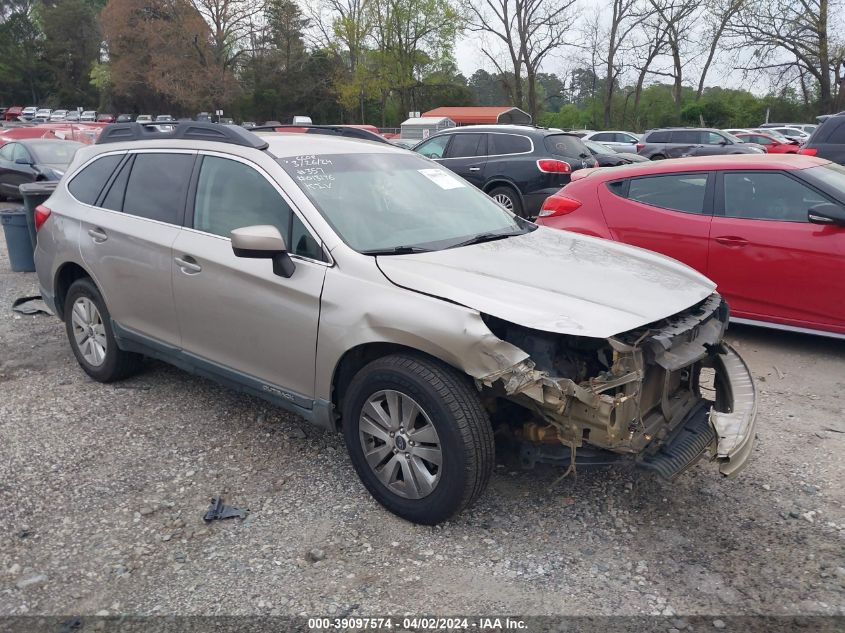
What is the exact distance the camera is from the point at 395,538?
330 cm

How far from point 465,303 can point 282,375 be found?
117cm

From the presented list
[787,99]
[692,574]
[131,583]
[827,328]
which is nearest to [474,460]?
[692,574]

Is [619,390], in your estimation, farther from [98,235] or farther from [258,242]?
[98,235]

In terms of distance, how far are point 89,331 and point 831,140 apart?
11633 millimetres

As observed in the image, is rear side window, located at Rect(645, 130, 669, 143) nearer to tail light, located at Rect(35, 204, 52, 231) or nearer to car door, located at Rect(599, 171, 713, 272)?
car door, located at Rect(599, 171, 713, 272)

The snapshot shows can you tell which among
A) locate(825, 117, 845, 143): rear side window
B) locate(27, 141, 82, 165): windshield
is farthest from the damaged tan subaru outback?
locate(27, 141, 82, 165): windshield

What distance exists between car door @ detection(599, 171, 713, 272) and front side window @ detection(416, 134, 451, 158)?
6758 mm

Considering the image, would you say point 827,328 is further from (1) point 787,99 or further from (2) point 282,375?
(1) point 787,99

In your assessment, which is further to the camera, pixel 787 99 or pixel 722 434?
pixel 787 99

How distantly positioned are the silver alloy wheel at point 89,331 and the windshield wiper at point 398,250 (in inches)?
94.0

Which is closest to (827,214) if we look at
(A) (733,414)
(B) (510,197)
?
(A) (733,414)

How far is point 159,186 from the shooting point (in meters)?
4.55

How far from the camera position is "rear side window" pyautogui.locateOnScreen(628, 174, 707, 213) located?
6.04 metres

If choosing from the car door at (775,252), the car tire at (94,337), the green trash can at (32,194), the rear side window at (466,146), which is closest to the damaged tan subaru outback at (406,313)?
the car tire at (94,337)
